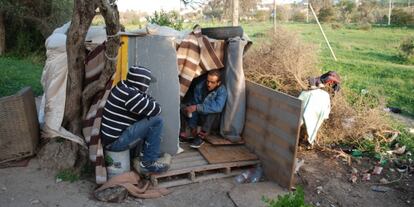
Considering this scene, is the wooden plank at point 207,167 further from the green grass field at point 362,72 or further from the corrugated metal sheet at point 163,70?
the green grass field at point 362,72

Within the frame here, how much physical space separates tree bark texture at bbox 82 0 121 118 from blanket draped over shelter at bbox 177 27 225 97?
42.0 inches

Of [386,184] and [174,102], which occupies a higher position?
[174,102]

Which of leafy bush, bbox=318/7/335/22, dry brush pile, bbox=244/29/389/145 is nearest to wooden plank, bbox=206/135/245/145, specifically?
dry brush pile, bbox=244/29/389/145

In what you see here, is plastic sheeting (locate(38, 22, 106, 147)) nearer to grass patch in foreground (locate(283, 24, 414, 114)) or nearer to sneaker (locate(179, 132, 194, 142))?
sneaker (locate(179, 132, 194, 142))

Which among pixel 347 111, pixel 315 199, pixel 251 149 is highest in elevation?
pixel 347 111

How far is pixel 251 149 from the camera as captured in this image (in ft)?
18.4

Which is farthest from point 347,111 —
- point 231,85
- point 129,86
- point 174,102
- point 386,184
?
point 129,86

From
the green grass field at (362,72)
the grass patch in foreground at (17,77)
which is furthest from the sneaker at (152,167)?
the grass patch in foreground at (17,77)

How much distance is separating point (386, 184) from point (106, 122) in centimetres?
367

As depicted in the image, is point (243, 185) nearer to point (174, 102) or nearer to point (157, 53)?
point (174, 102)

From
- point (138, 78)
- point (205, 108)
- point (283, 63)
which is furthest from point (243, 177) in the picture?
point (283, 63)

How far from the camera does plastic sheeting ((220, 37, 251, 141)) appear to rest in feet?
18.5

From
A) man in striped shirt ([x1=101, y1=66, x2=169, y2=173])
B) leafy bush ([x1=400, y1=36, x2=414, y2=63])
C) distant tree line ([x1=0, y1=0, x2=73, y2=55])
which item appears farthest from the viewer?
leafy bush ([x1=400, y1=36, x2=414, y2=63])

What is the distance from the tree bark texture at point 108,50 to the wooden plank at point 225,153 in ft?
5.39
